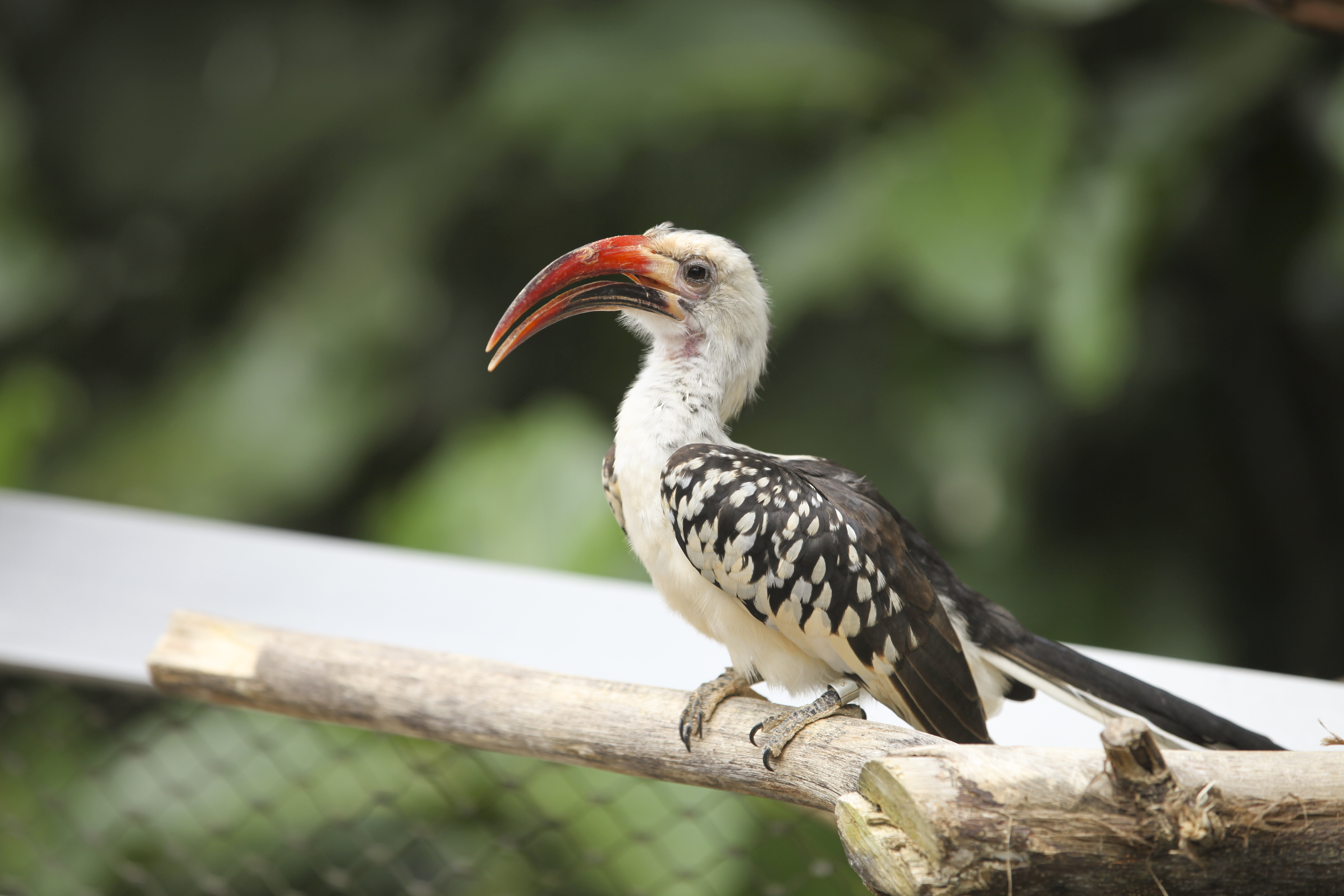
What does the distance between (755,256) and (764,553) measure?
0.90 meters

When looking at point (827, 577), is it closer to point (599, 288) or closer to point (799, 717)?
point (799, 717)

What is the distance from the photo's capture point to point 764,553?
1.12m

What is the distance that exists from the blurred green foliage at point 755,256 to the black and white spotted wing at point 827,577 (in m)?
0.89

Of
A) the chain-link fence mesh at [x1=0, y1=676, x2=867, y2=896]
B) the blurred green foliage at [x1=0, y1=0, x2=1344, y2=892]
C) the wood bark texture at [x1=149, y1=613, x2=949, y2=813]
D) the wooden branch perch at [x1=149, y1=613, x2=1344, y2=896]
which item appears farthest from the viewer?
the blurred green foliage at [x1=0, y1=0, x2=1344, y2=892]

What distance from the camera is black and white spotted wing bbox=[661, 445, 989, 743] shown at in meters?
1.12

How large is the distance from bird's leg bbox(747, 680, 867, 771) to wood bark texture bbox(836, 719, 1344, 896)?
26cm

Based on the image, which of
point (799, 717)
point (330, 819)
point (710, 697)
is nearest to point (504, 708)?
point (710, 697)

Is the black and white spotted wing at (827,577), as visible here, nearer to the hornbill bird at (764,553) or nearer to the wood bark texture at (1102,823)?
the hornbill bird at (764,553)

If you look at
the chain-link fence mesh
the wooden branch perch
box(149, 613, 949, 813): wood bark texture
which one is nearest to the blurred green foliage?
the chain-link fence mesh

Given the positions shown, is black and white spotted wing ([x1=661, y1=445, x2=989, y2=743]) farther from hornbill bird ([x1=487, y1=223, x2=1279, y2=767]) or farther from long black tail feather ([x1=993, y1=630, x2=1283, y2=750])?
long black tail feather ([x1=993, y1=630, x2=1283, y2=750])

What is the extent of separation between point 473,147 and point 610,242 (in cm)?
184

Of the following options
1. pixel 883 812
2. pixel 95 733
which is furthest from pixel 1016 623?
pixel 95 733

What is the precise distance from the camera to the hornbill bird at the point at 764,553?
1132 millimetres

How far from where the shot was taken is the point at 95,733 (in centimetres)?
247
